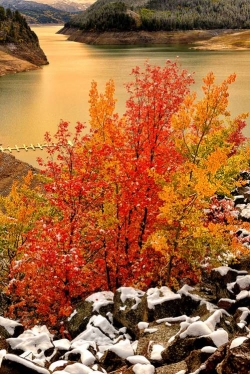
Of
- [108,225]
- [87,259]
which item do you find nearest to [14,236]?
[87,259]

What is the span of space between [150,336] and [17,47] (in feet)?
475

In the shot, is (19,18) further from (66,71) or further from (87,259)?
(87,259)

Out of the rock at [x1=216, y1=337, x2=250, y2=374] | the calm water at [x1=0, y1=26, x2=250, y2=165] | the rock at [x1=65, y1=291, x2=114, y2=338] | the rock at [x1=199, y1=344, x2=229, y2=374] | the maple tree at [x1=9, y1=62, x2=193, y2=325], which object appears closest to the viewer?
the rock at [x1=216, y1=337, x2=250, y2=374]

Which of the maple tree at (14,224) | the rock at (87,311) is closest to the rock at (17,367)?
the rock at (87,311)

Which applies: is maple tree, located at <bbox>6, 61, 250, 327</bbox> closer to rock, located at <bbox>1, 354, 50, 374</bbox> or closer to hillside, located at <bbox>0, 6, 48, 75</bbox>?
rock, located at <bbox>1, 354, 50, 374</bbox>

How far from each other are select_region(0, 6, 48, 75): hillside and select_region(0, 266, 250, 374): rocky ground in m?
113

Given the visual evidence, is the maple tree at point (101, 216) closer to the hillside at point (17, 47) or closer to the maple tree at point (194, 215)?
the maple tree at point (194, 215)

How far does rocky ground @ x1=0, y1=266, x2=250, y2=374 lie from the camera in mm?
9539

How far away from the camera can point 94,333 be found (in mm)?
13922

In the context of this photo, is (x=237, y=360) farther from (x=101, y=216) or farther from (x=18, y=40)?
(x=18, y=40)

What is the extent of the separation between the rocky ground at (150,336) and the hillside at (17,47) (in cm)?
11316

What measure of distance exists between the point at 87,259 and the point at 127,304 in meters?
5.75

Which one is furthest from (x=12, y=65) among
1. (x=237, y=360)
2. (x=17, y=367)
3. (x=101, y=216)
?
(x=237, y=360)

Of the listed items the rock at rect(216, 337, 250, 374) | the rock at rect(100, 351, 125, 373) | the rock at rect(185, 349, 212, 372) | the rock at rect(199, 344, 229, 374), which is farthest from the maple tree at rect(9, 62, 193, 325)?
the rock at rect(216, 337, 250, 374)
